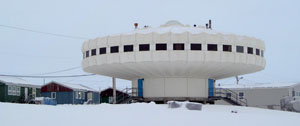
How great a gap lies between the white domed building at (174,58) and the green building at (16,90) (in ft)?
42.5

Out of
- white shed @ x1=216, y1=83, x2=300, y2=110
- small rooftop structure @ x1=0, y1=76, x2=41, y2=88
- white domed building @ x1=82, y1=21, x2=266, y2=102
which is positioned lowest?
white shed @ x1=216, y1=83, x2=300, y2=110

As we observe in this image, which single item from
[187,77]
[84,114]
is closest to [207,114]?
[84,114]

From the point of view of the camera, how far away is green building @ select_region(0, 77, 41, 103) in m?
44.2

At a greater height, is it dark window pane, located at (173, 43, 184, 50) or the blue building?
dark window pane, located at (173, 43, 184, 50)

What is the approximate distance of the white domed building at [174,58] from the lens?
102ft

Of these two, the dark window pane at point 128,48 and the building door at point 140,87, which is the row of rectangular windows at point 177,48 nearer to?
the dark window pane at point 128,48

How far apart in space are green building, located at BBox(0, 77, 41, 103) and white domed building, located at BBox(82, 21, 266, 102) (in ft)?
42.5

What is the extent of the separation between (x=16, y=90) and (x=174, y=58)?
25103 millimetres

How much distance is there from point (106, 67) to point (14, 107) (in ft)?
59.1

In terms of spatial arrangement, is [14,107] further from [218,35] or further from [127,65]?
[218,35]

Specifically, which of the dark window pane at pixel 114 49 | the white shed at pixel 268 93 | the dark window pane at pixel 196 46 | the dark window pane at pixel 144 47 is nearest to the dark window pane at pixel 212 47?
the dark window pane at pixel 196 46

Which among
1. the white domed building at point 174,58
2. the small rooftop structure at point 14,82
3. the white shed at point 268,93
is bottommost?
the white shed at point 268,93

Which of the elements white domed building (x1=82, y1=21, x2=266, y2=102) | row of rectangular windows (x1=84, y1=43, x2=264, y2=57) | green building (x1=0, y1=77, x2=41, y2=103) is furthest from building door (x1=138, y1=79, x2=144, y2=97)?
green building (x1=0, y1=77, x2=41, y2=103)

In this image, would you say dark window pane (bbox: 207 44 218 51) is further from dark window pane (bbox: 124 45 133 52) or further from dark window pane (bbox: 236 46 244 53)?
dark window pane (bbox: 124 45 133 52)
